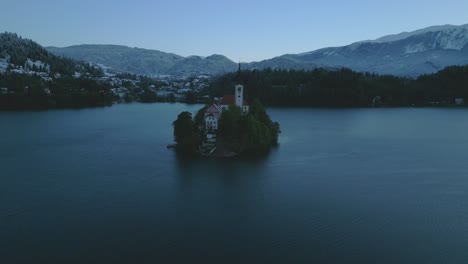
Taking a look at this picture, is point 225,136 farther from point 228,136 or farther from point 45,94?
point 45,94

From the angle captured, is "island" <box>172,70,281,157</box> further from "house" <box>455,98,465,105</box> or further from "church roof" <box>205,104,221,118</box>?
"house" <box>455,98,465,105</box>

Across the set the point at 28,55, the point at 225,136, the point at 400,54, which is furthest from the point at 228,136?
the point at 400,54

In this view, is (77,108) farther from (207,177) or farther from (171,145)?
(207,177)

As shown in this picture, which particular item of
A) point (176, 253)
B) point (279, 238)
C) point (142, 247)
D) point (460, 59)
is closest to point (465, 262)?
point (279, 238)

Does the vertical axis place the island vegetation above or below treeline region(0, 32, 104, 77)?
below

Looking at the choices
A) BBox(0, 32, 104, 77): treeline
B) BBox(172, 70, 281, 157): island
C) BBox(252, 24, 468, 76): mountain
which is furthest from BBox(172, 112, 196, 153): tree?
BBox(252, 24, 468, 76): mountain

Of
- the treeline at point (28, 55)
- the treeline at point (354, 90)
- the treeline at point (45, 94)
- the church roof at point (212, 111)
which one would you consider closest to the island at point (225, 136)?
the church roof at point (212, 111)
